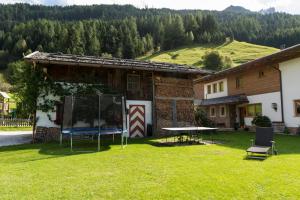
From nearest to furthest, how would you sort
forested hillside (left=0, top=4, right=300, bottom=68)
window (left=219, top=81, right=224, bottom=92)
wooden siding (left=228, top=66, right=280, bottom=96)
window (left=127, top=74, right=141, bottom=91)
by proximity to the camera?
window (left=127, top=74, right=141, bottom=91) → wooden siding (left=228, top=66, right=280, bottom=96) → window (left=219, top=81, right=224, bottom=92) → forested hillside (left=0, top=4, right=300, bottom=68)

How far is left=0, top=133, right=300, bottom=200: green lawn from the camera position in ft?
17.4

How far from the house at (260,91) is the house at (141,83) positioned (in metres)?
5.95

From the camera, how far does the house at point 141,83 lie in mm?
15609

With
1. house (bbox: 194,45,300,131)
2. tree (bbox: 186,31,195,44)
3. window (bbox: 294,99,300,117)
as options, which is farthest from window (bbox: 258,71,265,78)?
tree (bbox: 186,31,195,44)

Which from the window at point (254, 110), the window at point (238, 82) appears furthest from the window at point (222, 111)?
the window at point (254, 110)

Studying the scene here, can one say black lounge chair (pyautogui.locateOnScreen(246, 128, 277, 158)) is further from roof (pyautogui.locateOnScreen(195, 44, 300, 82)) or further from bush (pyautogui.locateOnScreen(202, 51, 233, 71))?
bush (pyautogui.locateOnScreen(202, 51, 233, 71))

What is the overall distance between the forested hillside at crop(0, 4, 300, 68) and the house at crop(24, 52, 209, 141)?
50.2 m

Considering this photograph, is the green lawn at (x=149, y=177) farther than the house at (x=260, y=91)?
No

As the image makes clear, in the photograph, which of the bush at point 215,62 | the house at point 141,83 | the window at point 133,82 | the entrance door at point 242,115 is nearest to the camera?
the house at point 141,83

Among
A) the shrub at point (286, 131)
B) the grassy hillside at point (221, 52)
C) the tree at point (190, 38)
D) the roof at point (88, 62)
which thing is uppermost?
the tree at point (190, 38)

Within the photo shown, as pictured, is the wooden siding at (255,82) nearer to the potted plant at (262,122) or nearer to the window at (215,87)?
the potted plant at (262,122)

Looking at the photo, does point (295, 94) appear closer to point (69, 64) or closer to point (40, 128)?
point (69, 64)

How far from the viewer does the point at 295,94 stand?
1886 centimetres

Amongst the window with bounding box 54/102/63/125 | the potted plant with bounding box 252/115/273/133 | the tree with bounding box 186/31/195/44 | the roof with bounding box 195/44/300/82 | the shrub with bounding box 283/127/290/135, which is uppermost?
the tree with bounding box 186/31/195/44
